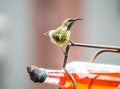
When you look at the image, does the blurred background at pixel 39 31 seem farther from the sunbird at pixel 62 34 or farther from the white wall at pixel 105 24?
the sunbird at pixel 62 34

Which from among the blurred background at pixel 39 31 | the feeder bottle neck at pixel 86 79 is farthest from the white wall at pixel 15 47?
the feeder bottle neck at pixel 86 79

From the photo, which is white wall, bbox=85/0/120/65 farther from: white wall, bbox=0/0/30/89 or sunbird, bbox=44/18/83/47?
sunbird, bbox=44/18/83/47

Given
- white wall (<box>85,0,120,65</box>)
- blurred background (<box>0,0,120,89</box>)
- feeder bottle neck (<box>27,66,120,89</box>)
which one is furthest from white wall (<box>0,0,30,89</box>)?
feeder bottle neck (<box>27,66,120,89</box>)

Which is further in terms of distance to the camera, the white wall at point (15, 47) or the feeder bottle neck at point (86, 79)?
the white wall at point (15, 47)

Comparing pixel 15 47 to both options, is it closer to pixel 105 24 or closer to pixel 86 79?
pixel 105 24

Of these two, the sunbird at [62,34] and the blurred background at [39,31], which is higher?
the sunbird at [62,34]

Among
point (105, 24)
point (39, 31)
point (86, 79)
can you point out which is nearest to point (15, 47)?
point (39, 31)

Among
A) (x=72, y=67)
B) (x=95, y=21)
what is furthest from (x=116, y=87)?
(x=95, y=21)

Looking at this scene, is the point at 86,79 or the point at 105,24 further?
the point at 105,24

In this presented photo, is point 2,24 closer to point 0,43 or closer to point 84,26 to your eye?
point 0,43
